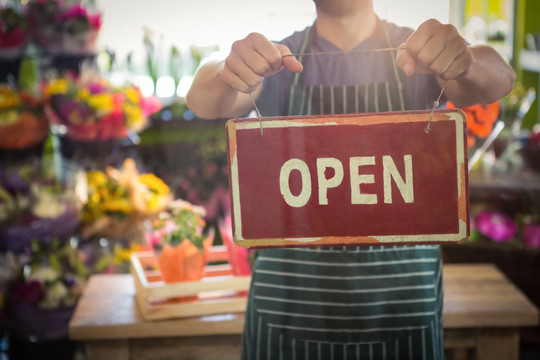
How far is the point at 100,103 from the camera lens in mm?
2834

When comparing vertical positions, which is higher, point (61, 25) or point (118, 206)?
point (61, 25)

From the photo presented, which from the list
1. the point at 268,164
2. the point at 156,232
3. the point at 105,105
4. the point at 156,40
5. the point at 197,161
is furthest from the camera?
the point at 197,161

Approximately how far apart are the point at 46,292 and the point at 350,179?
6.92 feet

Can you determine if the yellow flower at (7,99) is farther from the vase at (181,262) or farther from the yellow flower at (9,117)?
the vase at (181,262)

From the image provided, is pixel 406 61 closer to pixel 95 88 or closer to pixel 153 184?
pixel 153 184

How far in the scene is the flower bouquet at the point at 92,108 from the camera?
2791 millimetres

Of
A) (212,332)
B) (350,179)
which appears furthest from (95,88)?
(350,179)

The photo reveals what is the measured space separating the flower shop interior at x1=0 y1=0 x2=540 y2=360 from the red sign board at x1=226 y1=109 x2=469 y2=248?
40cm

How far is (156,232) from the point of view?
169 cm

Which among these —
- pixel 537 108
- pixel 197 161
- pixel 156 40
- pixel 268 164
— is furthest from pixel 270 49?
pixel 537 108

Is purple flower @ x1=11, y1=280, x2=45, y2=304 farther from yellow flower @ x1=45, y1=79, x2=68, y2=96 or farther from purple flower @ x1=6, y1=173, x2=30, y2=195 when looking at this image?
yellow flower @ x1=45, y1=79, x2=68, y2=96

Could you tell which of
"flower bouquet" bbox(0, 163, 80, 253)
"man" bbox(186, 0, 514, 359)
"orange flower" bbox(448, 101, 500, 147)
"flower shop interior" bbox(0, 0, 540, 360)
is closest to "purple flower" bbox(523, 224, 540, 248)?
"flower shop interior" bbox(0, 0, 540, 360)

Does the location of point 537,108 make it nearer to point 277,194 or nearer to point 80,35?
point 80,35

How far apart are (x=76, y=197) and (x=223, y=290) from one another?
1253 millimetres
